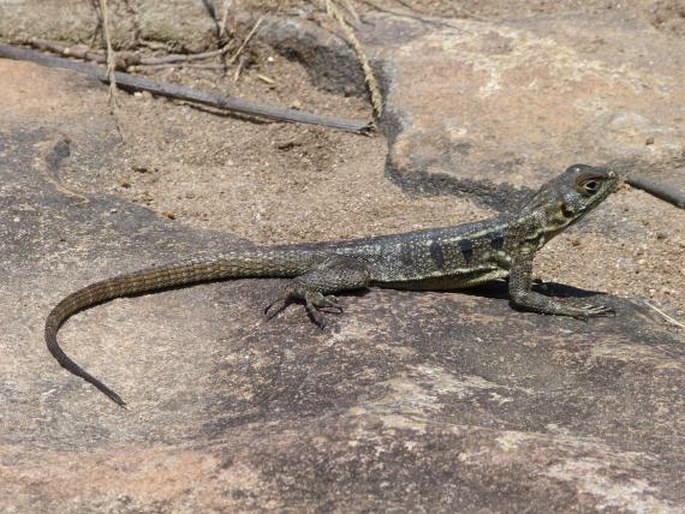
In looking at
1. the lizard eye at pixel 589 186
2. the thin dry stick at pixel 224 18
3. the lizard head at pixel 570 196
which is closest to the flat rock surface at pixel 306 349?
the lizard head at pixel 570 196

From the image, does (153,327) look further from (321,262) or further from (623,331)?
(623,331)

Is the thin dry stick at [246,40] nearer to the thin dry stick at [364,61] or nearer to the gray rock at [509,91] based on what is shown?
the gray rock at [509,91]

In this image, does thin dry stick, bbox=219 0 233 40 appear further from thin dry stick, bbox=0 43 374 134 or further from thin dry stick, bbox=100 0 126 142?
thin dry stick, bbox=100 0 126 142

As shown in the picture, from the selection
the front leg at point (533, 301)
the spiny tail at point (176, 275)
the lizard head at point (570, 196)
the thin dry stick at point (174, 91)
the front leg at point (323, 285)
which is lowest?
the thin dry stick at point (174, 91)

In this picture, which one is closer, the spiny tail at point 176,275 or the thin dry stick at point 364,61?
the spiny tail at point 176,275

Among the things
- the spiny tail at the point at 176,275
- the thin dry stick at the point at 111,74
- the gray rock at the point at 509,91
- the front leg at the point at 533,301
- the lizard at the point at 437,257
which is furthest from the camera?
the thin dry stick at the point at 111,74

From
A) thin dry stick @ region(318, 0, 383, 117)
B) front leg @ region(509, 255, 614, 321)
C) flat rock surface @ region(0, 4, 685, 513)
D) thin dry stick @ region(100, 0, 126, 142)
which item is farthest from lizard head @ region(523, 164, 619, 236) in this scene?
thin dry stick @ region(100, 0, 126, 142)
